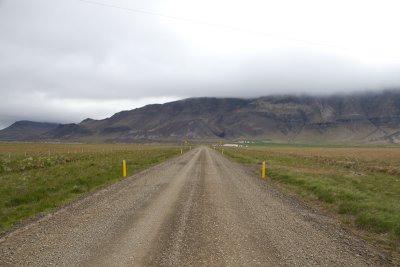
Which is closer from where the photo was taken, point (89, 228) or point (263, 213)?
point (89, 228)

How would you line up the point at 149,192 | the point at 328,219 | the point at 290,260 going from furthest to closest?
the point at 149,192, the point at 328,219, the point at 290,260

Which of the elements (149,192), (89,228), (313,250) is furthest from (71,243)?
(149,192)

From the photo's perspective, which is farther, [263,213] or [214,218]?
[263,213]

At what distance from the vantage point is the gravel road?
693 cm

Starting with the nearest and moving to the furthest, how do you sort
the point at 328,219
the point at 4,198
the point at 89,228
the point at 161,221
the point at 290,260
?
the point at 290,260, the point at 89,228, the point at 161,221, the point at 328,219, the point at 4,198

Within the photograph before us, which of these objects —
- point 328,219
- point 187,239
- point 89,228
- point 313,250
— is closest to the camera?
point 313,250

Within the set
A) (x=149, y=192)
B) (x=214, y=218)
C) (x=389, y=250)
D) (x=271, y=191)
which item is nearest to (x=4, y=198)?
(x=149, y=192)

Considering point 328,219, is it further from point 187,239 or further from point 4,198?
point 4,198

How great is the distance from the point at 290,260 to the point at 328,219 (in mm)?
5003

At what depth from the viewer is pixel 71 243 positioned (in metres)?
7.87

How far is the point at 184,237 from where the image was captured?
27.4 ft

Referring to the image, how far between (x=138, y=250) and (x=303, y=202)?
9.41m

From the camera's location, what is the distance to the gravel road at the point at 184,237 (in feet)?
22.7

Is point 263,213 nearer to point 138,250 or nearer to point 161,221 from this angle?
point 161,221
